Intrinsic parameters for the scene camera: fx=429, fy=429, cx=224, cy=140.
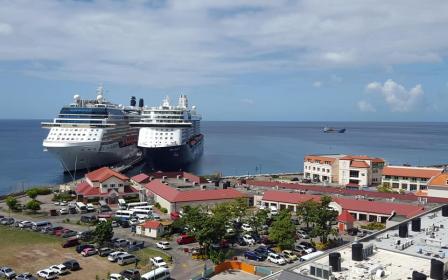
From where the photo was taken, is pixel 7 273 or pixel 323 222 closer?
pixel 7 273

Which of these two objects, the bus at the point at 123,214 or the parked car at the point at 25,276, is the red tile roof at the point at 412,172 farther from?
the parked car at the point at 25,276

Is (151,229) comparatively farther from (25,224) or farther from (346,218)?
(346,218)

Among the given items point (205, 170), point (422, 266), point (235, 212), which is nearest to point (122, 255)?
point (235, 212)

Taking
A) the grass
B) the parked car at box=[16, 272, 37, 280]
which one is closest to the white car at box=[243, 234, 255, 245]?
the grass

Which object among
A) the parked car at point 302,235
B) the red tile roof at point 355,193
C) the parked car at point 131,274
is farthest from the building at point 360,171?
the parked car at point 131,274

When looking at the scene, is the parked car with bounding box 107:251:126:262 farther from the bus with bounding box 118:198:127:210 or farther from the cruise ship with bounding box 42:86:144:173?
the cruise ship with bounding box 42:86:144:173

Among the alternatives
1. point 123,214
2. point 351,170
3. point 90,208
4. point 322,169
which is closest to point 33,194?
point 90,208
